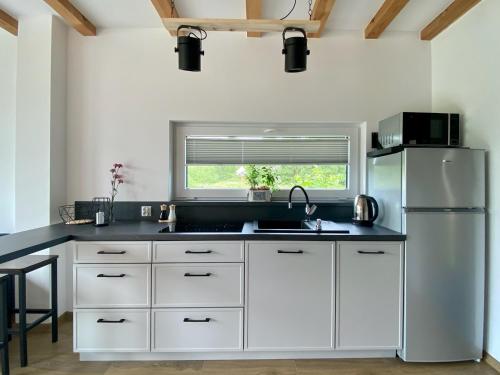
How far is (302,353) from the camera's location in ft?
→ 6.70

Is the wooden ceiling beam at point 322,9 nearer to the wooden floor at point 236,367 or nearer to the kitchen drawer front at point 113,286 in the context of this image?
the kitchen drawer front at point 113,286

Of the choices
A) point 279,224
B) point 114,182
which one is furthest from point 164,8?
point 279,224

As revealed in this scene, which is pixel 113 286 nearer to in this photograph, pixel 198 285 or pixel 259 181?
pixel 198 285

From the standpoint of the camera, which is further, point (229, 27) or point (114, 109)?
point (114, 109)

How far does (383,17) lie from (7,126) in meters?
3.40

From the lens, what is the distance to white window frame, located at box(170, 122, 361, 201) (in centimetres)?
268

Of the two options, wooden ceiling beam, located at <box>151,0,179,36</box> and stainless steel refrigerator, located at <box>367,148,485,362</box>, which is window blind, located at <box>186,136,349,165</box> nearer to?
stainless steel refrigerator, located at <box>367,148,485,362</box>

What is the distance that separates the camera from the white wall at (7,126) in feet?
8.47

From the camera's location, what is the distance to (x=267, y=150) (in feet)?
8.93

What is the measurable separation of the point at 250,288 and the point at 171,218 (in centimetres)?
98

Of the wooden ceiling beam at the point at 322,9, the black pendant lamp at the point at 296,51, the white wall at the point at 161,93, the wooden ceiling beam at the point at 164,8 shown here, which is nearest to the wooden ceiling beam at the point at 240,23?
the black pendant lamp at the point at 296,51

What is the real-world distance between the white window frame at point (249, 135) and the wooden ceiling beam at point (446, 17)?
3.23 feet

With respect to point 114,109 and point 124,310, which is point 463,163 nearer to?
point 124,310

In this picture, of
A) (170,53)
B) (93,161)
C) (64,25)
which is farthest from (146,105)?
(64,25)
